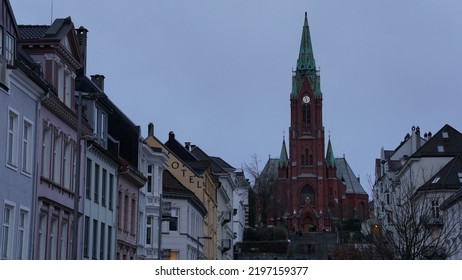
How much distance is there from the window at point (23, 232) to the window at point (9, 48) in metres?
4.99

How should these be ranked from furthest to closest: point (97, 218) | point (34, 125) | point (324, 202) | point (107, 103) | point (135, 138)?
1. point (324, 202)
2. point (135, 138)
3. point (107, 103)
4. point (97, 218)
5. point (34, 125)

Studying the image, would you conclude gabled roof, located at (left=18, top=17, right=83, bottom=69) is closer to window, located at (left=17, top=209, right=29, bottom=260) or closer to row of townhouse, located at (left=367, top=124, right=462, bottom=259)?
window, located at (left=17, top=209, right=29, bottom=260)

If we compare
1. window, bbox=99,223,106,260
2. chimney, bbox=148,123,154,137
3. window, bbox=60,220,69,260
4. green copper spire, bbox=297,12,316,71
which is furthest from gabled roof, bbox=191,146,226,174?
green copper spire, bbox=297,12,316,71

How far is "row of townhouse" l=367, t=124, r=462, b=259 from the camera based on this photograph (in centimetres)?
4894

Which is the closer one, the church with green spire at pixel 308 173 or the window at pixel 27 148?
the window at pixel 27 148

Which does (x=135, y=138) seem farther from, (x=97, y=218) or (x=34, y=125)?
(x=34, y=125)

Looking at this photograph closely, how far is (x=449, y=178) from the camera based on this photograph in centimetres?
8175

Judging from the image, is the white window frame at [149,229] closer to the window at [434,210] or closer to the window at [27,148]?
the window at [434,210]

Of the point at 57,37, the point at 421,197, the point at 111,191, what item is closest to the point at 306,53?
the point at 421,197

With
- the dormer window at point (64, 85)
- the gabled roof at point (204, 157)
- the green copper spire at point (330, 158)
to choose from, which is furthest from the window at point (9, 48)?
the green copper spire at point (330, 158)

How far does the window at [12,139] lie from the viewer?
2953 centimetres
